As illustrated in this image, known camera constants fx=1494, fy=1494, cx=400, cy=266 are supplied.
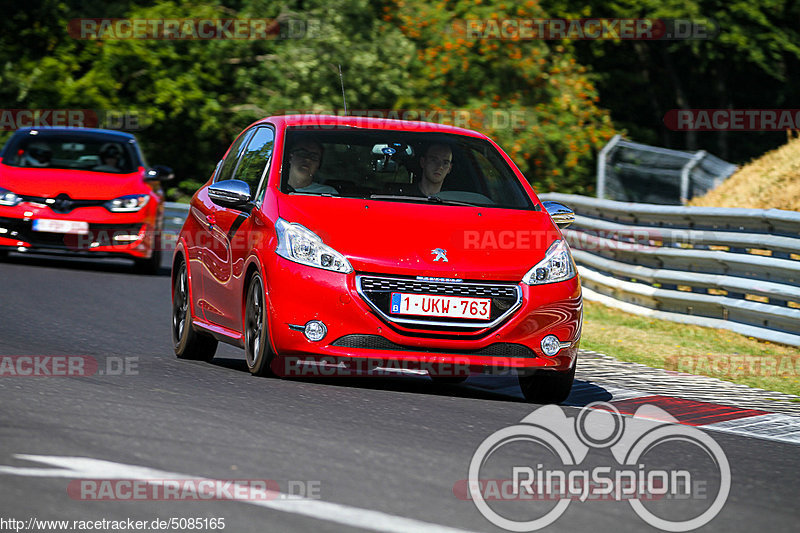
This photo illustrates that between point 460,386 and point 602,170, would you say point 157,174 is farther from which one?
point 460,386

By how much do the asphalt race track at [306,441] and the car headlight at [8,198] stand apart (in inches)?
253

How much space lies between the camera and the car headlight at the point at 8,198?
16984 mm

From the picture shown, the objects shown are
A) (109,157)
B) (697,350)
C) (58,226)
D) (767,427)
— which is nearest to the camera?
(767,427)

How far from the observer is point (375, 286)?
831 cm

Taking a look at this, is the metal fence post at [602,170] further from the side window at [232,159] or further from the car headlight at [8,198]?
the side window at [232,159]

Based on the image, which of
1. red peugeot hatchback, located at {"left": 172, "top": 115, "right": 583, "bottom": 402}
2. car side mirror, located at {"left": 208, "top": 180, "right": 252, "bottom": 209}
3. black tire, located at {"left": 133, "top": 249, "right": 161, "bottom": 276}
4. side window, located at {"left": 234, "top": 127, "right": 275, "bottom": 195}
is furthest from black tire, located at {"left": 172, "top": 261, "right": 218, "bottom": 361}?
black tire, located at {"left": 133, "top": 249, "right": 161, "bottom": 276}

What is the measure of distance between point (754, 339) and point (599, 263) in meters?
3.50

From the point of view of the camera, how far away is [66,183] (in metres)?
17.2

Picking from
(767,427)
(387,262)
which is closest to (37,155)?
(387,262)

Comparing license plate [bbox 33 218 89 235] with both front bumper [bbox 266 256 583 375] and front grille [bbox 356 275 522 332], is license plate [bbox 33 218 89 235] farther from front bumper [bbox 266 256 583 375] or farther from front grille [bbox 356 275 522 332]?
front grille [bbox 356 275 522 332]

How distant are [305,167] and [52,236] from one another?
8410mm

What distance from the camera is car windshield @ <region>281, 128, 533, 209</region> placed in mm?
9188

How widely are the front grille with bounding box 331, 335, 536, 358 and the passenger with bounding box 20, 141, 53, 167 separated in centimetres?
1032

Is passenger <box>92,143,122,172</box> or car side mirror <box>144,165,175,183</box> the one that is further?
passenger <box>92,143,122,172</box>
